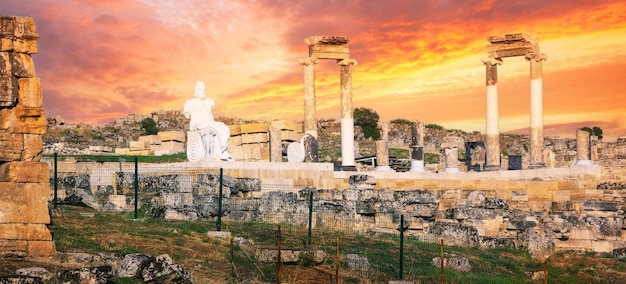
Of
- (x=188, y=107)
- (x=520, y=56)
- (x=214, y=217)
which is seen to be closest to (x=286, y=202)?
(x=214, y=217)

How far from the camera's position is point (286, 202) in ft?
82.3

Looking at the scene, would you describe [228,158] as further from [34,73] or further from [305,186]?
[34,73]

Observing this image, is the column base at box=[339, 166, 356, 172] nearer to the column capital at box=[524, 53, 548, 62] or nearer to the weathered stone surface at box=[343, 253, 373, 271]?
the column capital at box=[524, 53, 548, 62]

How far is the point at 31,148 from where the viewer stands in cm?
1532

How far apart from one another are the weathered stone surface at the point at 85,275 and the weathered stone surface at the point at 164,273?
0.75 meters

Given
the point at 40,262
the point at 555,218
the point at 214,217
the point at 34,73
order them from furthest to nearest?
1. the point at 555,218
2. the point at 214,217
3. the point at 34,73
4. the point at 40,262

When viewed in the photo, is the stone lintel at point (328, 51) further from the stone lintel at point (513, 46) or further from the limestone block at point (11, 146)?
the limestone block at point (11, 146)

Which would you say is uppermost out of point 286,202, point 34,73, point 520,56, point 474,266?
point 520,56

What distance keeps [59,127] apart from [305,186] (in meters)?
37.2

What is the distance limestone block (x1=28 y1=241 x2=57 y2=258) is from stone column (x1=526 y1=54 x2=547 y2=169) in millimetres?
28682

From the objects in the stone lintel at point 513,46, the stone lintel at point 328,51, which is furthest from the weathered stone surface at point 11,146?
the stone lintel at point 513,46

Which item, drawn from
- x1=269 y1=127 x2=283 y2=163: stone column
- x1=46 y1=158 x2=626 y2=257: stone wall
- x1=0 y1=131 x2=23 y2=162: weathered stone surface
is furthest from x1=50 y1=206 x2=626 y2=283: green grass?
x1=269 y1=127 x2=283 y2=163: stone column

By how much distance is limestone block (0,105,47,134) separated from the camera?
15.1 meters

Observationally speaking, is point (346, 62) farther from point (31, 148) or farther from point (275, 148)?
point (31, 148)
